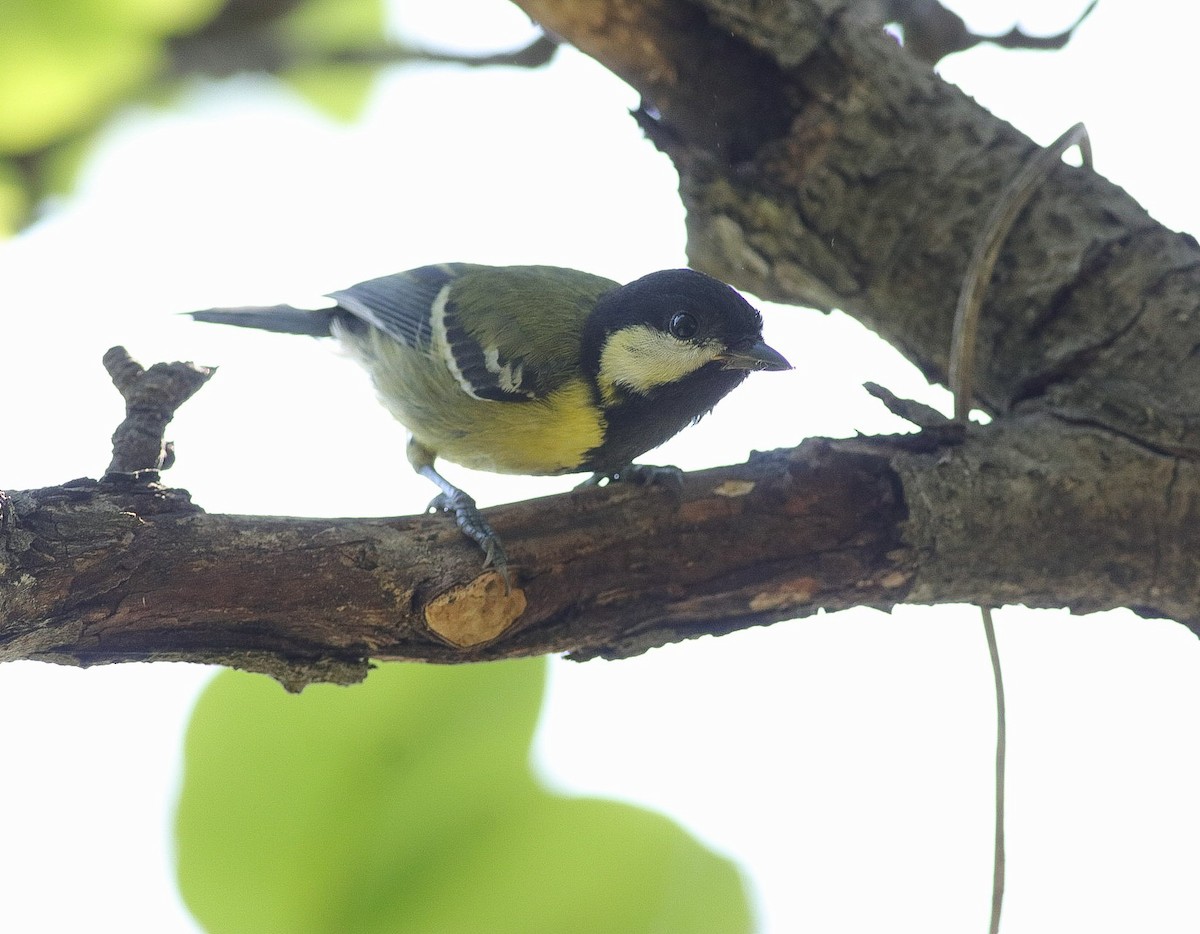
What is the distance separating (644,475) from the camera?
1.80 m

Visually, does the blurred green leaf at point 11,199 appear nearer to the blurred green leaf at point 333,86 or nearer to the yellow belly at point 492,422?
the blurred green leaf at point 333,86

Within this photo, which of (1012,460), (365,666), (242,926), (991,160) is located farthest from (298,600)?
(991,160)

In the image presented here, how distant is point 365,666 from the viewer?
52.2 inches

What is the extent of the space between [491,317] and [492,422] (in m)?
0.29

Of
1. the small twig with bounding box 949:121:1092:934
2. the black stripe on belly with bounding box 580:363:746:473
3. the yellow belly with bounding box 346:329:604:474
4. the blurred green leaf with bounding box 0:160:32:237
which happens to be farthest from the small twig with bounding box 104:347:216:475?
the small twig with bounding box 949:121:1092:934

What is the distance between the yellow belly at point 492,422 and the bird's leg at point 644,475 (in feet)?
0.29

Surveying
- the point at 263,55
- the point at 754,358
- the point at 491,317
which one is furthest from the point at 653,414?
the point at 263,55

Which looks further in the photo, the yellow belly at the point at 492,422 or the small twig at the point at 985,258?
the yellow belly at the point at 492,422

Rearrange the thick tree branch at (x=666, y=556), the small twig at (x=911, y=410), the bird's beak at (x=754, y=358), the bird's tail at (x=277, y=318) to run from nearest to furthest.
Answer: the thick tree branch at (x=666, y=556) → the small twig at (x=911, y=410) → the bird's beak at (x=754, y=358) → the bird's tail at (x=277, y=318)

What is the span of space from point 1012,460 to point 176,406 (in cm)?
118

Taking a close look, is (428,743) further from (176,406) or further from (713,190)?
(713,190)

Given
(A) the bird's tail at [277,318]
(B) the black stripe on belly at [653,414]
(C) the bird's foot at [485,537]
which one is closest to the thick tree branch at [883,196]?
(B) the black stripe on belly at [653,414]

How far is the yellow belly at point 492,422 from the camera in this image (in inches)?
81.7

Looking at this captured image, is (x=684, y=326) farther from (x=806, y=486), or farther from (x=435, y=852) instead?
(x=435, y=852)
